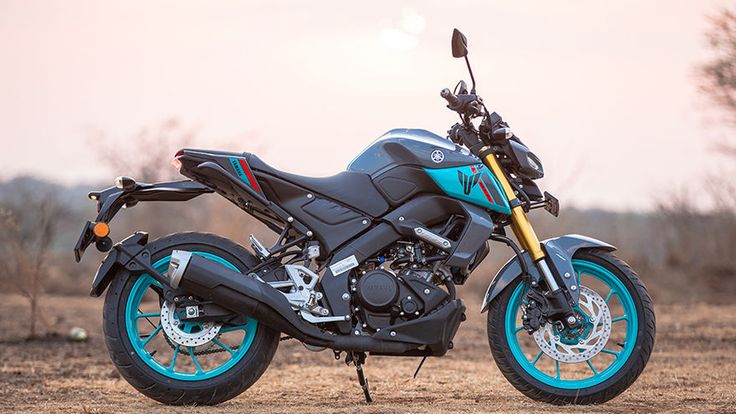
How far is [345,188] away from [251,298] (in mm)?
850

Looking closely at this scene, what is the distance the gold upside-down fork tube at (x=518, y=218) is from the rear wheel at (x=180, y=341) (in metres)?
1.54

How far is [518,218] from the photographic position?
636 centimetres

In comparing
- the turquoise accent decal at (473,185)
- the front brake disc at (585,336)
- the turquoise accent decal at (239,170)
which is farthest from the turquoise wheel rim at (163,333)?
the front brake disc at (585,336)

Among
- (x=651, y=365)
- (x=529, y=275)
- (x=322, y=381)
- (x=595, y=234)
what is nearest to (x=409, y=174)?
(x=529, y=275)

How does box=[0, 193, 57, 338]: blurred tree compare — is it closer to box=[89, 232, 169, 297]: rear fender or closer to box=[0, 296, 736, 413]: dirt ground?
box=[0, 296, 736, 413]: dirt ground

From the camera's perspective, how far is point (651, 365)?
30.3 feet

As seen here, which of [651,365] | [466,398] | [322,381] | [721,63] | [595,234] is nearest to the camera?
[466,398]

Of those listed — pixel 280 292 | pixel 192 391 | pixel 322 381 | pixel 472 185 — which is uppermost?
pixel 472 185

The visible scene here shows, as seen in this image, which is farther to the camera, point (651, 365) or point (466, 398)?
point (651, 365)

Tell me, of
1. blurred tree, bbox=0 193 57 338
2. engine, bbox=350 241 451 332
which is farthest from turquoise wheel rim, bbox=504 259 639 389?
blurred tree, bbox=0 193 57 338

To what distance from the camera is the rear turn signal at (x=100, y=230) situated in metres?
6.08

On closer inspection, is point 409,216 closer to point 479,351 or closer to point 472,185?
point 472,185

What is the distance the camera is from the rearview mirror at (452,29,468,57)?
6.53m

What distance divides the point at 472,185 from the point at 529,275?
0.66 m
